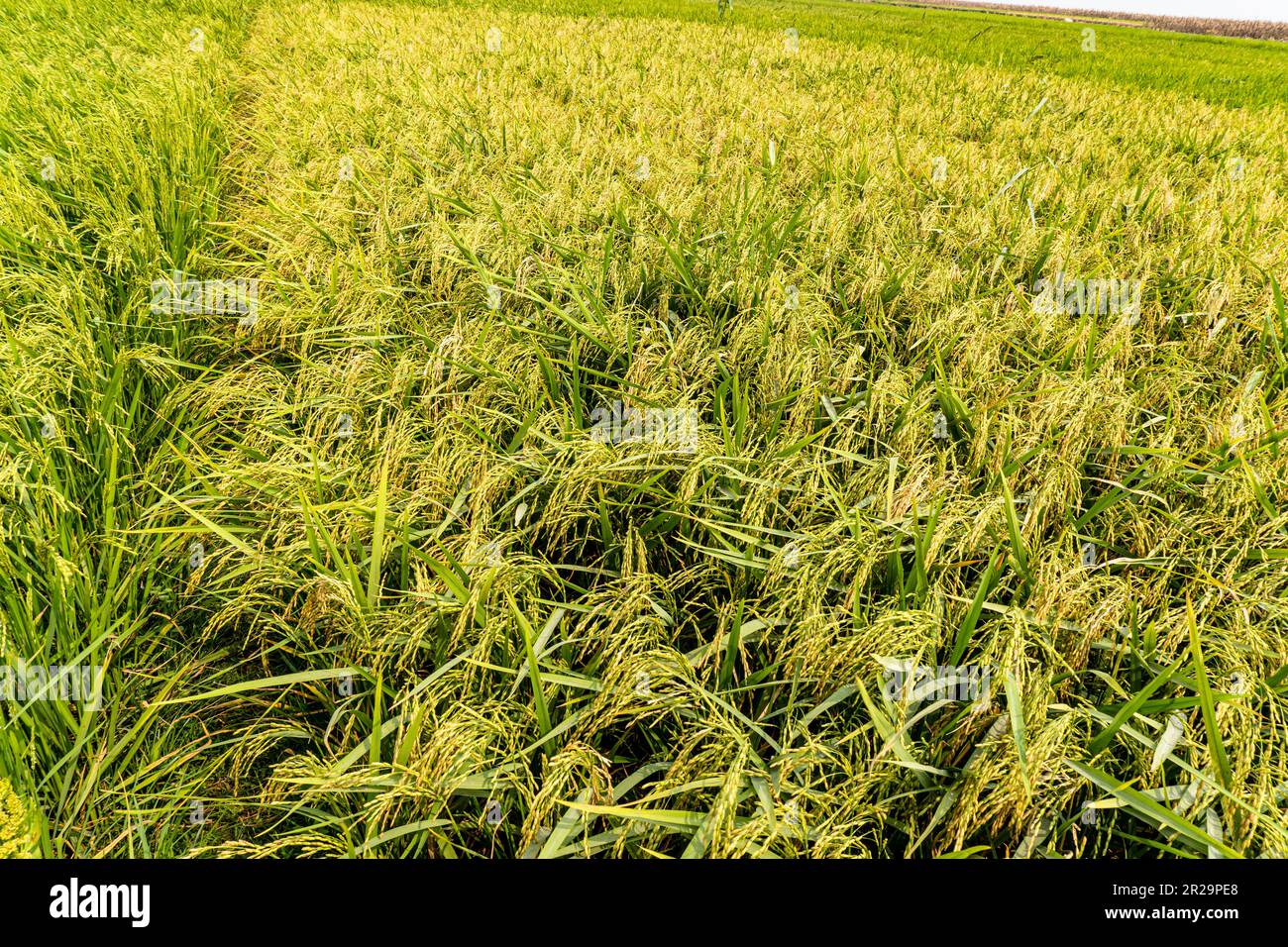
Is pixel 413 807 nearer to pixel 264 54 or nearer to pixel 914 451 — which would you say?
pixel 914 451

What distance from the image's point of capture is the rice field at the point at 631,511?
1.16m

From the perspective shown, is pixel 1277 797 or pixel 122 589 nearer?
pixel 1277 797

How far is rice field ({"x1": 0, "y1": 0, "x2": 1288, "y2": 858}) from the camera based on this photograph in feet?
3.79

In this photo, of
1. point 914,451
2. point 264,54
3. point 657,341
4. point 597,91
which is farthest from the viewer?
point 264,54

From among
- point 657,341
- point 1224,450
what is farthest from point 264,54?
point 1224,450

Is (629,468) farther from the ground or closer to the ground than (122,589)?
farther from the ground

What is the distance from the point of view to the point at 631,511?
165 cm

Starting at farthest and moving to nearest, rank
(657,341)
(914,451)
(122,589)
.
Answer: (657,341), (914,451), (122,589)

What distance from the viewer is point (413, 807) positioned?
1156 millimetres

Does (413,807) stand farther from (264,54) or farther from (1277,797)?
(264,54)

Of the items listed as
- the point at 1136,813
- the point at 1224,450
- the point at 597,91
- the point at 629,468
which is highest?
the point at 597,91

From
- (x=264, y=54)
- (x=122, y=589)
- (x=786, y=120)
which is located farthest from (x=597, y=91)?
(x=122, y=589)

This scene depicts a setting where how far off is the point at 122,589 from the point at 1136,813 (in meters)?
2.13

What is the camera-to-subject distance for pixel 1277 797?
1.09 metres
